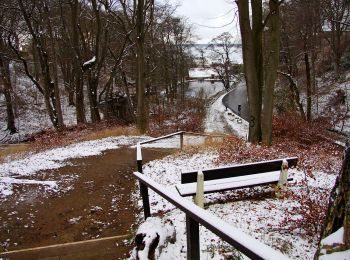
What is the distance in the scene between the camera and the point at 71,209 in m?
7.87

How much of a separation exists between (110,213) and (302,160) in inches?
237

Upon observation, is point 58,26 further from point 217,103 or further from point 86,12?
point 217,103

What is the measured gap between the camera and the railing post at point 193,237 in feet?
9.82

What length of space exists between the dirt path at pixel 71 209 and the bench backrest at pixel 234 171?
4.96 feet

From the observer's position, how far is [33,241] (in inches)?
249

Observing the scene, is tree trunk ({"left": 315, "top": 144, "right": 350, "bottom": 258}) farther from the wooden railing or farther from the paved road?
the paved road

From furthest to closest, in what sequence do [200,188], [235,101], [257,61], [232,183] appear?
[235,101] → [257,61] → [232,183] → [200,188]

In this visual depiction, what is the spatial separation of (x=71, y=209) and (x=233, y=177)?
357cm

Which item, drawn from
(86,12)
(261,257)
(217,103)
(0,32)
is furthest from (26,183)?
(217,103)

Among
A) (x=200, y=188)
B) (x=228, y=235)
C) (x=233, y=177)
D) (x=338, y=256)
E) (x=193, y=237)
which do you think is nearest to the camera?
(x=228, y=235)

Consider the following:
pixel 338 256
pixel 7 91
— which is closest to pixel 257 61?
pixel 338 256

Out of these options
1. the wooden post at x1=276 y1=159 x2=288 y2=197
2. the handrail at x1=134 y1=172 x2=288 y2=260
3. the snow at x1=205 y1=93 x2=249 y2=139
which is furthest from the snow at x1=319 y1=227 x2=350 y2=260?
the snow at x1=205 y1=93 x2=249 y2=139

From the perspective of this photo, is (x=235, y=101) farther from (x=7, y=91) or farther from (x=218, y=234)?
(x=218, y=234)

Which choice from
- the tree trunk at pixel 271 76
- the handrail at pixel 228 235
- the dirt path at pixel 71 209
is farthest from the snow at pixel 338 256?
the tree trunk at pixel 271 76
